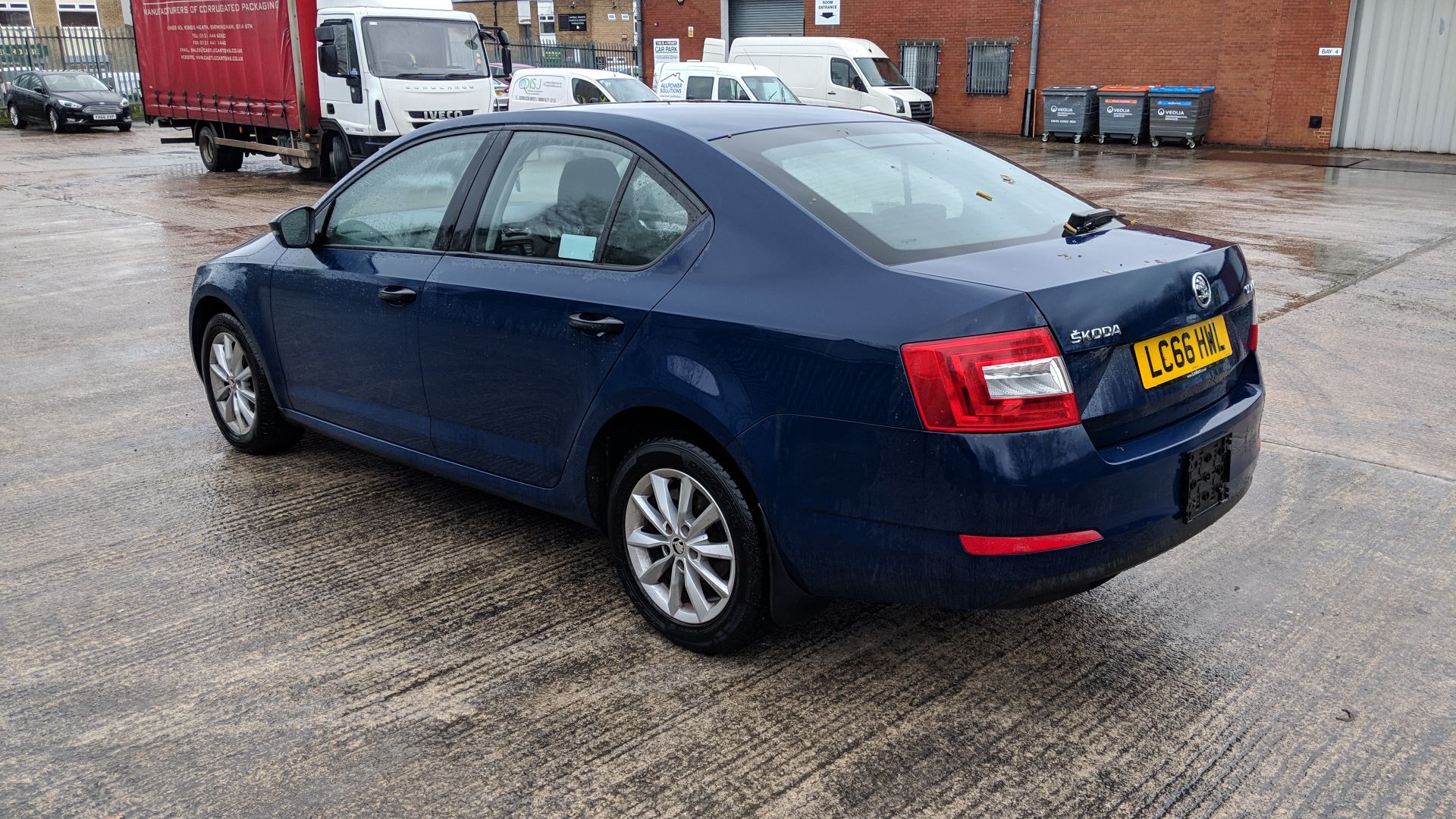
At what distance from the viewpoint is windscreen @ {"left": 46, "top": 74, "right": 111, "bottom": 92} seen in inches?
1145

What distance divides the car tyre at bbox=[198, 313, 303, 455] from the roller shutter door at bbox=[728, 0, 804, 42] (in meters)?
29.3

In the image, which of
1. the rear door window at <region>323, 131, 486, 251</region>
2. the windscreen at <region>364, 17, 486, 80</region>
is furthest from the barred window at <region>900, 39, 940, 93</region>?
the rear door window at <region>323, 131, 486, 251</region>

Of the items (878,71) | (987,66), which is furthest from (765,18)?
(878,71)

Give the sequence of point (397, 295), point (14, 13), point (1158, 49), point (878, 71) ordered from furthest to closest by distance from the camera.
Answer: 1. point (14, 13)
2. point (1158, 49)
3. point (878, 71)
4. point (397, 295)

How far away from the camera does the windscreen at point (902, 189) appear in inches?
125

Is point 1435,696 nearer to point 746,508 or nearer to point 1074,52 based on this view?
point 746,508

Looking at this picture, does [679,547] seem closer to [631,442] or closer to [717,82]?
[631,442]

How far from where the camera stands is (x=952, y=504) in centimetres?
274

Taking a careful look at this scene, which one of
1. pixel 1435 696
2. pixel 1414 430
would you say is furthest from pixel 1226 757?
pixel 1414 430

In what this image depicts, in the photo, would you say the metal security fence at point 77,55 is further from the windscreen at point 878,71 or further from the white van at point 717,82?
the windscreen at point 878,71

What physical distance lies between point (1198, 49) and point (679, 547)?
25.7 meters

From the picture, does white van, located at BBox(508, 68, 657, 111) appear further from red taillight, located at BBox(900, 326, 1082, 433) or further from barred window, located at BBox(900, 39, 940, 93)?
red taillight, located at BBox(900, 326, 1082, 433)

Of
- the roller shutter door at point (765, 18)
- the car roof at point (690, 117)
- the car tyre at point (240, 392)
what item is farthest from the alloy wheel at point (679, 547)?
the roller shutter door at point (765, 18)

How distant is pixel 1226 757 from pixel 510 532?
8.39ft
